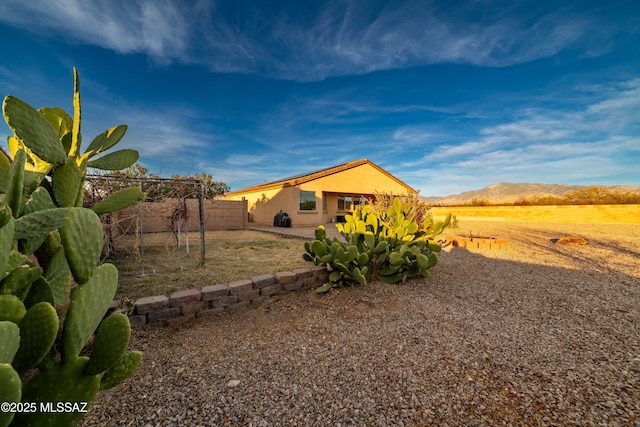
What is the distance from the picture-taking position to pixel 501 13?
6.32 meters

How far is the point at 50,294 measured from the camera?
1271 mm

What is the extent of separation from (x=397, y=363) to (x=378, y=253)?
2158mm

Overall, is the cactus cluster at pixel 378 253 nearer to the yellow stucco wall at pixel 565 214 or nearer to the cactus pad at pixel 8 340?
the cactus pad at pixel 8 340

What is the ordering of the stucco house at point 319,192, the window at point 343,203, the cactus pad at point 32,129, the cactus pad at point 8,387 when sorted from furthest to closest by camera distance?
the window at point 343,203 < the stucco house at point 319,192 < the cactus pad at point 32,129 < the cactus pad at point 8,387

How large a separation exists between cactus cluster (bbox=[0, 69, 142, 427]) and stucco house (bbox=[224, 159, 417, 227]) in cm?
1324

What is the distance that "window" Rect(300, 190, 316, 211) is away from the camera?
49.7 ft

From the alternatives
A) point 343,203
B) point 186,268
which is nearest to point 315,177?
point 343,203

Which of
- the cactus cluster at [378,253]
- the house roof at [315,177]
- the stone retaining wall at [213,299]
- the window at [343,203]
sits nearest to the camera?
Result: the stone retaining wall at [213,299]

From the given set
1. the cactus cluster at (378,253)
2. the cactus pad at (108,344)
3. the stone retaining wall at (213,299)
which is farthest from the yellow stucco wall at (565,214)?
the cactus pad at (108,344)

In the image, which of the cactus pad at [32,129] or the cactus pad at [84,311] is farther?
the cactus pad at [32,129]

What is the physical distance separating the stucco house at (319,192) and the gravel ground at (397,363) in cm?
1100

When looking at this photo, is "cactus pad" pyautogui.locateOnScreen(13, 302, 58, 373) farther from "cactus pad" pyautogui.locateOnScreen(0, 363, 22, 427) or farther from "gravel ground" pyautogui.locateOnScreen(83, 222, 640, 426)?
"gravel ground" pyautogui.locateOnScreen(83, 222, 640, 426)

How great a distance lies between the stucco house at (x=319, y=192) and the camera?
49.5ft

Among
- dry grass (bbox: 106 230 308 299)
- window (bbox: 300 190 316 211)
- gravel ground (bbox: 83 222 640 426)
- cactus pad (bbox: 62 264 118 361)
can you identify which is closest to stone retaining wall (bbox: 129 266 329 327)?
gravel ground (bbox: 83 222 640 426)
